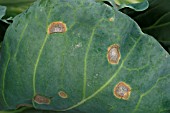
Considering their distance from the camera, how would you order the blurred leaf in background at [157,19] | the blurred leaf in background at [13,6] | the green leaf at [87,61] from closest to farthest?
the green leaf at [87,61]
the blurred leaf in background at [157,19]
the blurred leaf in background at [13,6]

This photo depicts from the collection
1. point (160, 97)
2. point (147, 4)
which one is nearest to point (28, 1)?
point (147, 4)

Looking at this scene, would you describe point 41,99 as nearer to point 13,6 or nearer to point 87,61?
point 87,61

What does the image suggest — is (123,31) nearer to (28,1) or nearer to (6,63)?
(6,63)

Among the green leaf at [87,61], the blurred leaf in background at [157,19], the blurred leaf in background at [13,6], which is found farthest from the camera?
the blurred leaf in background at [13,6]

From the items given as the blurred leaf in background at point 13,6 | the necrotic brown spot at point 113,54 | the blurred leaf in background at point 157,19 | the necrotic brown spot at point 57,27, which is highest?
the necrotic brown spot at point 57,27

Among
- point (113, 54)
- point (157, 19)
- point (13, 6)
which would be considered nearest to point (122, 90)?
point (113, 54)

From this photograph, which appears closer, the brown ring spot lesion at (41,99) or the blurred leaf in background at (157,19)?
the brown ring spot lesion at (41,99)

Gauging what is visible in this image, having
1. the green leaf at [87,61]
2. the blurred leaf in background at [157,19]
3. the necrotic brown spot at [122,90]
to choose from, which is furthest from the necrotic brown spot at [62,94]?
the blurred leaf in background at [157,19]

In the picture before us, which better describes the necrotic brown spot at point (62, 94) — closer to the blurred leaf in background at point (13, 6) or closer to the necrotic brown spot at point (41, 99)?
the necrotic brown spot at point (41, 99)
